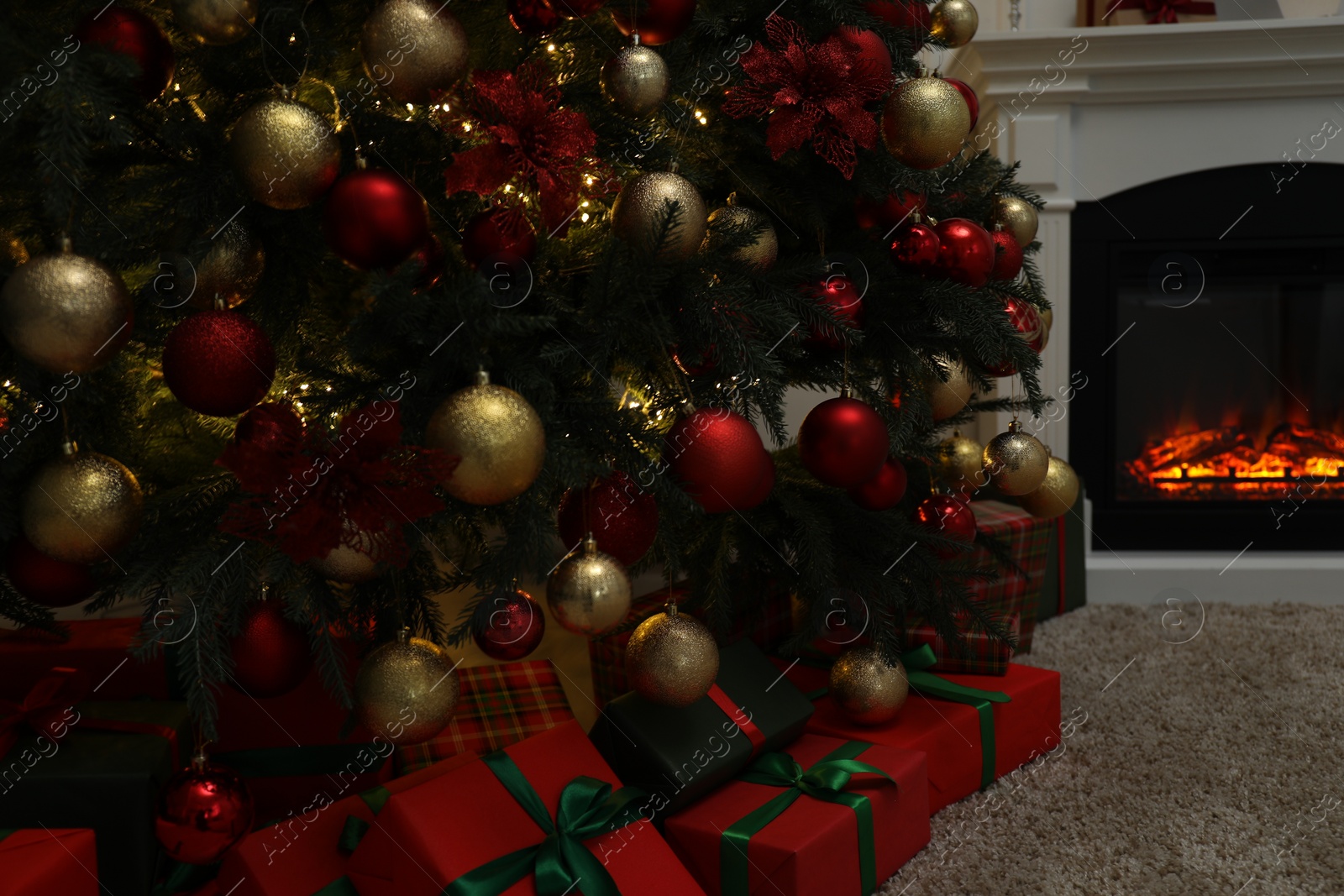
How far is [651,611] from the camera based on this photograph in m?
1.13

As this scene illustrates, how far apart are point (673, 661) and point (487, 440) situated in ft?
1.02

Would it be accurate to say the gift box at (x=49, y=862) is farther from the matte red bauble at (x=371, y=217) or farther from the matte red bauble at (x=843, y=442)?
the matte red bauble at (x=843, y=442)

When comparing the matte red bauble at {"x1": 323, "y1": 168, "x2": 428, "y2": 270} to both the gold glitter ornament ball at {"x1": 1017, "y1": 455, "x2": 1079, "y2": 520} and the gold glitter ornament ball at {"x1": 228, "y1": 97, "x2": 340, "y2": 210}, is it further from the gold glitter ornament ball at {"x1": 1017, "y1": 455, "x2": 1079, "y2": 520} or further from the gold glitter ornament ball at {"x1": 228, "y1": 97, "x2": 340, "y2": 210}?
the gold glitter ornament ball at {"x1": 1017, "y1": 455, "x2": 1079, "y2": 520}

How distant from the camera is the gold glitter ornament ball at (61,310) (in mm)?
594

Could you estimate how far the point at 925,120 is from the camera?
0.85 meters

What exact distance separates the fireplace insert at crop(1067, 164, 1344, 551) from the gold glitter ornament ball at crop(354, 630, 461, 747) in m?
1.77

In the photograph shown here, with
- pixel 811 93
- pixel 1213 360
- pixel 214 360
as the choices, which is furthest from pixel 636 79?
pixel 1213 360

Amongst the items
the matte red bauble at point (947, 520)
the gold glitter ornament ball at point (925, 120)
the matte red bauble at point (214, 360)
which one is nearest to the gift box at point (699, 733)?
the matte red bauble at point (947, 520)

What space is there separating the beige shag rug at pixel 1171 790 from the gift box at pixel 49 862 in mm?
691

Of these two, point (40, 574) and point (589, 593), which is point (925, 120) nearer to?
point (589, 593)

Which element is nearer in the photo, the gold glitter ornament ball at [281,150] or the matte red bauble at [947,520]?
the gold glitter ornament ball at [281,150]

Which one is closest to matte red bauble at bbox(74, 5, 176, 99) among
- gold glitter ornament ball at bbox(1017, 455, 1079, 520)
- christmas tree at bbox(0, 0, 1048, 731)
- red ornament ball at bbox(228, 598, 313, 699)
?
christmas tree at bbox(0, 0, 1048, 731)

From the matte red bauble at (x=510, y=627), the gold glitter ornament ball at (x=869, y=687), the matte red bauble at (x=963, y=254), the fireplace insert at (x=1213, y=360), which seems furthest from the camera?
the fireplace insert at (x=1213, y=360)

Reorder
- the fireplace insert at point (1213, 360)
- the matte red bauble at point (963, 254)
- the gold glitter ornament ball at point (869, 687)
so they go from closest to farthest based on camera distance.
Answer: the matte red bauble at point (963, 254), the gold glitter ornament ball at point (869, 687), the fireplace insert at point (1213, 360)
